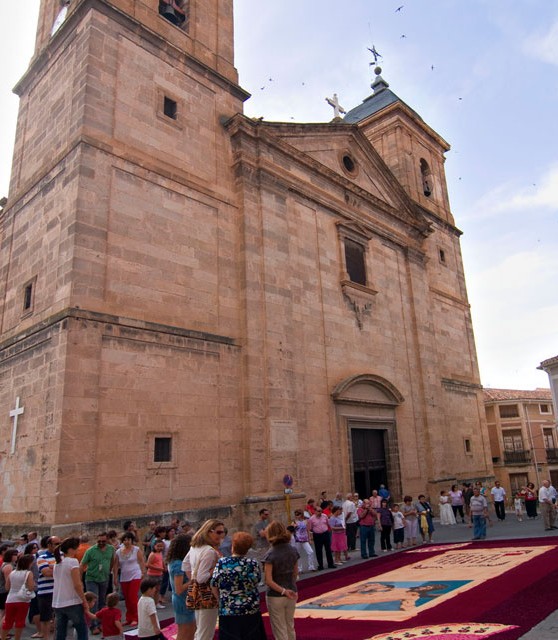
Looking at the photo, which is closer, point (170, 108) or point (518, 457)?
point (170, 108)

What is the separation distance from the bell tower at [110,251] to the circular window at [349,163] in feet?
18.4

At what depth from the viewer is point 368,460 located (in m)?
18.4

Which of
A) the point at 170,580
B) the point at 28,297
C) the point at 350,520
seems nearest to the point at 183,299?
the point at 28,297

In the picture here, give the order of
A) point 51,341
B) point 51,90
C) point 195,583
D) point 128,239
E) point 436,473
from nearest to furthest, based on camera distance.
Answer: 1. point 195,583
2. point 51,341
3. point 128,239
4. point 51,90
5. point 436,473

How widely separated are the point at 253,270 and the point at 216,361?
2993mm

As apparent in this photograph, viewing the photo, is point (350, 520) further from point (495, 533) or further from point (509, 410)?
point (509, 410)

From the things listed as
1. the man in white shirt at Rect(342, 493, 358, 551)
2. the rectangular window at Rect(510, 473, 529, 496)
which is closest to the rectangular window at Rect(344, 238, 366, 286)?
the man in white shirt at Rect(342, 493, 358, 551)

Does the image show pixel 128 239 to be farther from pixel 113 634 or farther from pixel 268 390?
pixel 113 634

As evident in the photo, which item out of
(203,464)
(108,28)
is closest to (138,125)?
(108,28)

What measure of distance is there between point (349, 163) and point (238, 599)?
1930 cm

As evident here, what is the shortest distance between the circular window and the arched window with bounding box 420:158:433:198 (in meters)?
7.01

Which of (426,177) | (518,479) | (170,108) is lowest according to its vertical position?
(518,479)

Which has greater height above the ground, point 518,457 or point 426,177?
point 426,177

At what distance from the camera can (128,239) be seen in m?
13.3
